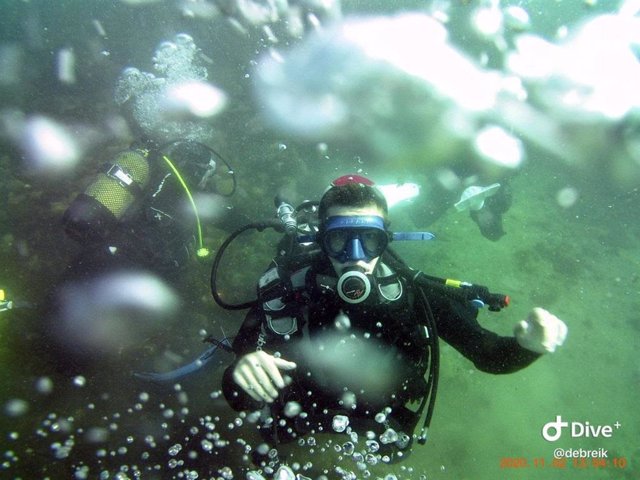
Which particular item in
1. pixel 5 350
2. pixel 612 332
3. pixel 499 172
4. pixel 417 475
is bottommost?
pixel 612 332

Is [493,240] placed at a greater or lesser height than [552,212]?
greater

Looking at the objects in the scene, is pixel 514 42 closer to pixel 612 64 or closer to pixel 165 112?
pixel 612 64

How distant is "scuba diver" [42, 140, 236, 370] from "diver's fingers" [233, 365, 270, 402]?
255cm

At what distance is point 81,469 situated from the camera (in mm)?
4047

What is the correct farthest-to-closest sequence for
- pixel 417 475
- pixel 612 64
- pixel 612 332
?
pixel 612 64, pixel 612 332, pixel 417 475

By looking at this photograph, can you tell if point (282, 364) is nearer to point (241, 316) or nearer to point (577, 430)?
point (241, 316)

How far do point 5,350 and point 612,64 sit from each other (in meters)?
17.6

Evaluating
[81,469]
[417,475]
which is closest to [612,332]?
[417,475]

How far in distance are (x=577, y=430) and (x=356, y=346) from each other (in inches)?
217

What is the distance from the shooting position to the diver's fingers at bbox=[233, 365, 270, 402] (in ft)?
7.16

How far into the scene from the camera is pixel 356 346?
9.50ft

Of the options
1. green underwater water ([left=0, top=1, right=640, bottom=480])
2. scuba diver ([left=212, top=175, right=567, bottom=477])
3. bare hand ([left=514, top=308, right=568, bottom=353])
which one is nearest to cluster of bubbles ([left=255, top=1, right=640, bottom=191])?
green underwater water ([left=0, top=1, right=640, bottom=480])

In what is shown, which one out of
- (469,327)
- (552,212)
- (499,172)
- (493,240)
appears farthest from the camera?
(552,212)

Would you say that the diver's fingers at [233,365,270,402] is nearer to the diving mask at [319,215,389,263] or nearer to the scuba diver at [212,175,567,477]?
the scuba diver at [212,175,567,477]
